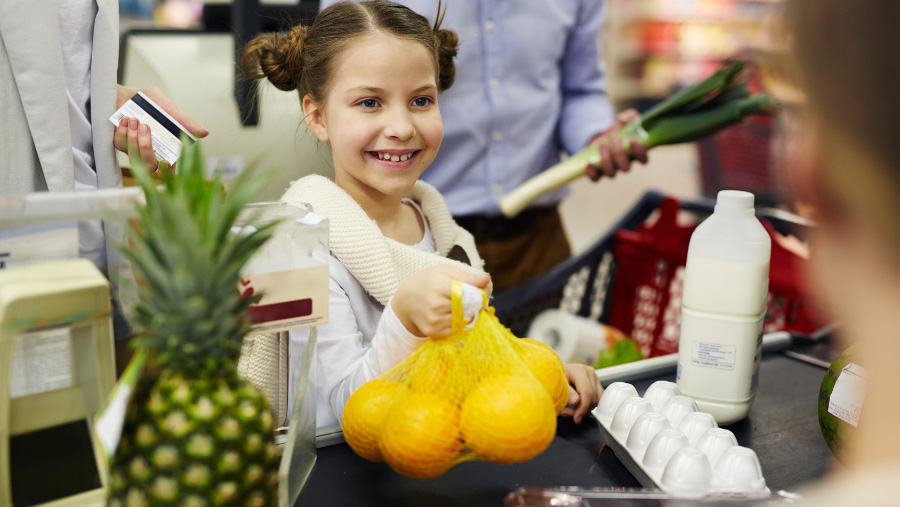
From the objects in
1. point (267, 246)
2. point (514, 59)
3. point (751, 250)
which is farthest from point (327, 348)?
point (514, 59)

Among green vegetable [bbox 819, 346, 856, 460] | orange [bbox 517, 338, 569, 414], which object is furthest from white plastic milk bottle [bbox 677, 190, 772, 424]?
orange [bbox 517, 338, 569, 414]

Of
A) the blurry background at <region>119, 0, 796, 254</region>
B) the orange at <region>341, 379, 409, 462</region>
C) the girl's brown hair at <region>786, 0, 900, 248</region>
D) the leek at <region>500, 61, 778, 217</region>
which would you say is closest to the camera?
the girl's brown hair at <region>786, 0, 900, 248</region>

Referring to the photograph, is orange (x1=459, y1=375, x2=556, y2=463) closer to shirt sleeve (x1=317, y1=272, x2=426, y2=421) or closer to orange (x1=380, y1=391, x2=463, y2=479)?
orange (x1=380, y1=391, x2=463, y2=479)

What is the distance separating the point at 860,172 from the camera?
60 centimetres

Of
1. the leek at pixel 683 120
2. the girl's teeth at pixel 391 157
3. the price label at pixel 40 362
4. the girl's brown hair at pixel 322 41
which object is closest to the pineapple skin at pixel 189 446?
the price label at pixel 40 362

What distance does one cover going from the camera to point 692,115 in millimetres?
1884

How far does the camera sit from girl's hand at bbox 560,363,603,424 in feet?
3.79

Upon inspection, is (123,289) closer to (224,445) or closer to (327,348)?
(224,445)

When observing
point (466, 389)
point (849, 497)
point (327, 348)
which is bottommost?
point (327, 348)

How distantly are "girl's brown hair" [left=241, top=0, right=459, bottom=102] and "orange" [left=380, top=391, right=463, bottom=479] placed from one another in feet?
2.47

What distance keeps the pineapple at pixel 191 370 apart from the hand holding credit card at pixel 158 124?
0.59 m

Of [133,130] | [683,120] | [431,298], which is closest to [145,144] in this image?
[133,130]

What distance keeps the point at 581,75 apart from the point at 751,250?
1.31m

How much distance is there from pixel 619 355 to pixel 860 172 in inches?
46.3
